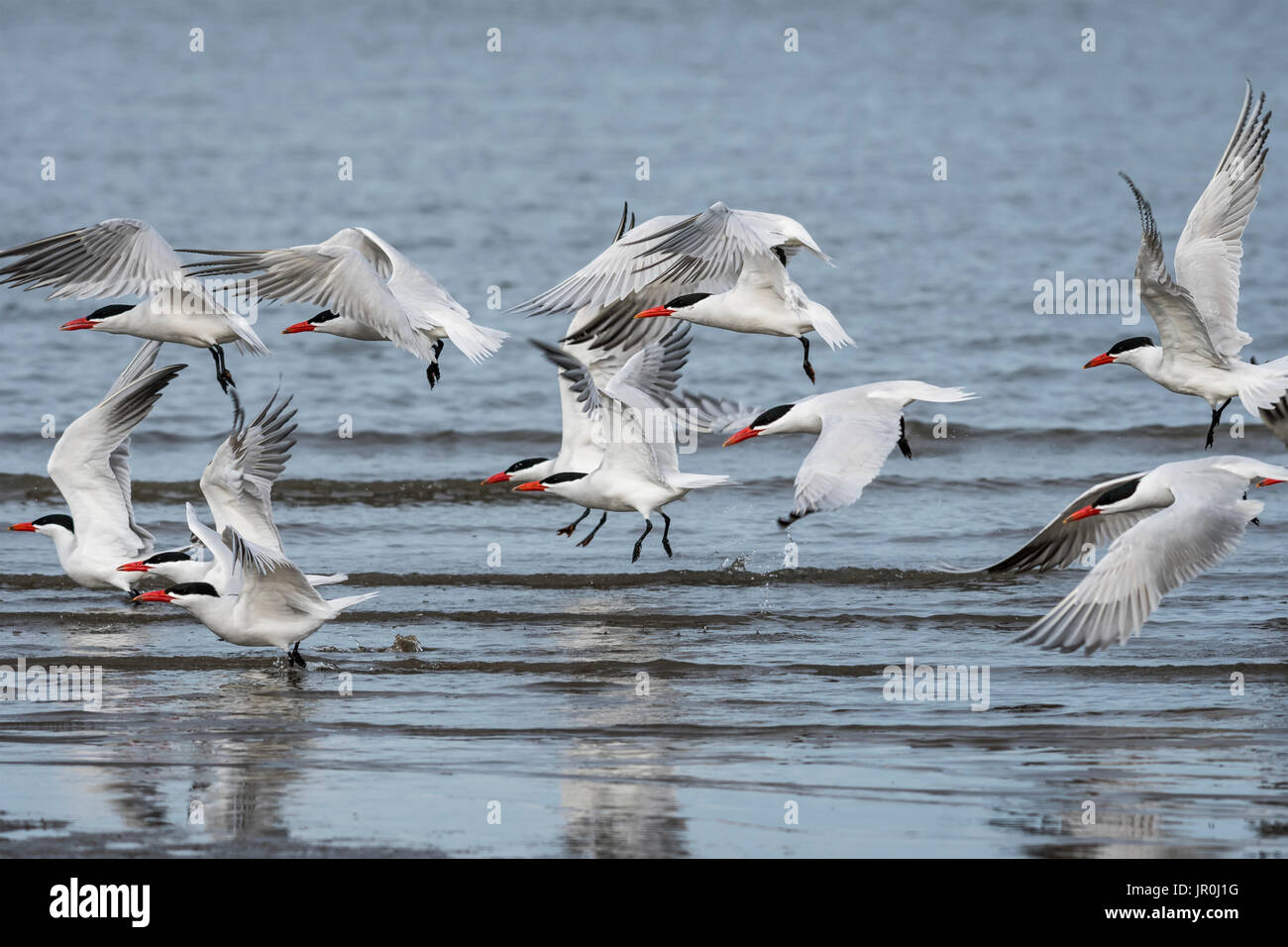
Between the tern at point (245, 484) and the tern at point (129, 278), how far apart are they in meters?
0.67

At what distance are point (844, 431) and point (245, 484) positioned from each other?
11.4ft

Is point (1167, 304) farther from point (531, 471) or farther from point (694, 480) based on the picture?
point (531, 471)

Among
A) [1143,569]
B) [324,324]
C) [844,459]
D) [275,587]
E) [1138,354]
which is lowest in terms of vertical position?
[1143,569]

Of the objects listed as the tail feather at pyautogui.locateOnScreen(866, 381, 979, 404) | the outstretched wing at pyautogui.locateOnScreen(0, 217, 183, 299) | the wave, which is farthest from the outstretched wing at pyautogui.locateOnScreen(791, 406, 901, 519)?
the outstretched wing at pyautogui.locateOnScreen(0, 217, 183, 299)

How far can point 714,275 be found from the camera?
1083 centimetres

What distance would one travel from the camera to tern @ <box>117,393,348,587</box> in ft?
33.9

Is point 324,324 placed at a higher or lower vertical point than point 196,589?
higher

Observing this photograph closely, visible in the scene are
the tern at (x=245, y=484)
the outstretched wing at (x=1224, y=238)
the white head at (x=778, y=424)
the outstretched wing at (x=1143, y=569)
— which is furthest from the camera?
the outstretched wing at (x=1224, y=238)

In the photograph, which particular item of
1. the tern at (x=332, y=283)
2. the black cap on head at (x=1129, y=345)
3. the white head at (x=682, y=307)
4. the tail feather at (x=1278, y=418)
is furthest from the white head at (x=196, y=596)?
the tail feather at (x=1278, y=418)

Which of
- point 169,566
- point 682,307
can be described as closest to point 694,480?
point 682,307

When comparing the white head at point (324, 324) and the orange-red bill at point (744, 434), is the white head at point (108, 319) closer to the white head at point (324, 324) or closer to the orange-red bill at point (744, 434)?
the white head at point (324, 324)

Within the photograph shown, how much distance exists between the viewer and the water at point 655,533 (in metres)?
7.39

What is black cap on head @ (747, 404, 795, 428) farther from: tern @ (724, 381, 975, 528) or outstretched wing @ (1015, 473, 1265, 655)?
outstretched wing @ (1015, 473, 1265, 655)

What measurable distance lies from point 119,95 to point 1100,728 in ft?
119
